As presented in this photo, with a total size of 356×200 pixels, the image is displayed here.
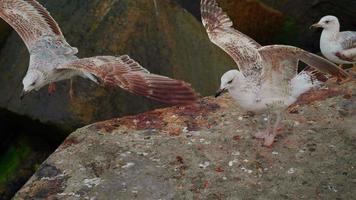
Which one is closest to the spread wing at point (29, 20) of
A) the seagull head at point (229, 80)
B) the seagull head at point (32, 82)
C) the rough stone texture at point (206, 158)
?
the seagull head at point (32, 82)

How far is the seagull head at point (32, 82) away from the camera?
6.67 meters

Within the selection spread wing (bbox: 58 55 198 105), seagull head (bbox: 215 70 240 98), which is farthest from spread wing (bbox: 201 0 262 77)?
spread wing (bbox: 58 55 198 105)

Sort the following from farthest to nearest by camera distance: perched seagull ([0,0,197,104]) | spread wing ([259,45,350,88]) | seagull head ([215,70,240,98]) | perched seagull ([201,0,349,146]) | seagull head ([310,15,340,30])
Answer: seagull head ([310,15,340,30])
seagull head ([215,70,240,98])
perched seagull ([0,0,197,104])
perched seagull ([201,0,349,146])
spread wing ([259,45,350,88])

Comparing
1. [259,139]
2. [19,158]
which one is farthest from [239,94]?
[19,158]

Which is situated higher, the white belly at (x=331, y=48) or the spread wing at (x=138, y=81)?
the spread wing at (x=138, y=81)

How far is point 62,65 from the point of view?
663 centimetres

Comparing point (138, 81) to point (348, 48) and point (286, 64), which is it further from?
point (348, 48)

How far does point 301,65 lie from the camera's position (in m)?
9.19

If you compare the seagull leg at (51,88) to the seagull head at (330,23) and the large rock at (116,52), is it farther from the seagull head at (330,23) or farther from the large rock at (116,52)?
the seagull head at (330,23)

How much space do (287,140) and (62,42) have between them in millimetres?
2654

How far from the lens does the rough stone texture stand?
5625mm

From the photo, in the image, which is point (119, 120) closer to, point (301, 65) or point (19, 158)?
point (19, 158)

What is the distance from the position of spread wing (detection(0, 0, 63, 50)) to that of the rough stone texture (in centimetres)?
145

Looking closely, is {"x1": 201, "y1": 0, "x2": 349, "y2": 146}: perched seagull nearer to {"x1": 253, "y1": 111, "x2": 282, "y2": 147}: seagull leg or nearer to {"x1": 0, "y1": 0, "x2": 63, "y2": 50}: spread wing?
{"x1": 253, "y1": 111, "x2": 282, "y2": 147}: seagull leg
